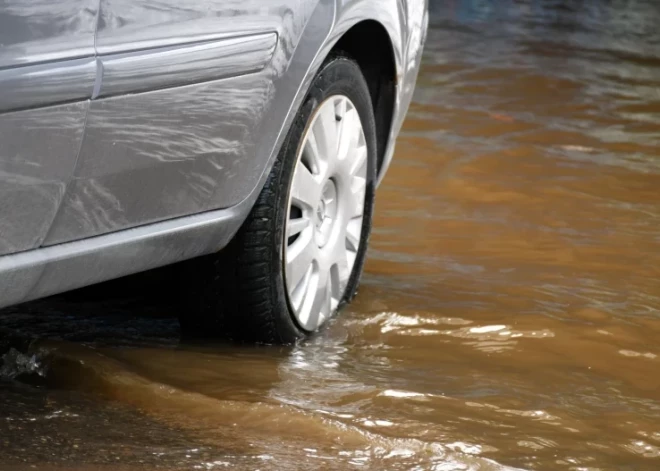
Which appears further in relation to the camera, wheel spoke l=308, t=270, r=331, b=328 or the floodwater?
wheel spoke l=308, t=270, r=331, b=328

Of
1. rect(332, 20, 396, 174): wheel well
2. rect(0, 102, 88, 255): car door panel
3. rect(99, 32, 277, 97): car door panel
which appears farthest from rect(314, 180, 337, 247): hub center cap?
rect(0, 102, 88, 255): car door panel

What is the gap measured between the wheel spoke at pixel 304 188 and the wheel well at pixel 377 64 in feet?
1.26

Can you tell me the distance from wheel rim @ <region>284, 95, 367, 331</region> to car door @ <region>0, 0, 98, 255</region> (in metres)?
0.86

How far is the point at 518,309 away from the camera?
335 cm

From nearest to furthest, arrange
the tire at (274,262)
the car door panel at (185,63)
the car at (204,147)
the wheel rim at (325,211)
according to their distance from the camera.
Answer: the car at (204,147) < the car door panel at (185,63) < the tire at (274,262) < the wheel rim at (325,211)

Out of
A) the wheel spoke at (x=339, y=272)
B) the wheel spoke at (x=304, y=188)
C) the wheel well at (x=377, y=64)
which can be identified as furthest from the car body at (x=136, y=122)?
the wheel spoke at (x=339, y=272)

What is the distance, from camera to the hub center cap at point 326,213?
10.1 ft

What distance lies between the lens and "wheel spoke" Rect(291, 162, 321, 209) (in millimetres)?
2840

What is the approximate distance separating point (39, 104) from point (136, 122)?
0.27 metres

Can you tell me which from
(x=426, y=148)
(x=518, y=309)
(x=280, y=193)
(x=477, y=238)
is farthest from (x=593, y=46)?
(x=280, y=193)

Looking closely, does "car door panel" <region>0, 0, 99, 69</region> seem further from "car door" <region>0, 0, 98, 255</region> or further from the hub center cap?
the hub center cap

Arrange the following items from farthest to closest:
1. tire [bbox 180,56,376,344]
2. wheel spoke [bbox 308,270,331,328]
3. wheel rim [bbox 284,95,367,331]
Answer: wheel spoke [bbox 308,270,331,328]
wheel rim [bbox 284,95,367,331]
tire [bbox 180,56,376,344]

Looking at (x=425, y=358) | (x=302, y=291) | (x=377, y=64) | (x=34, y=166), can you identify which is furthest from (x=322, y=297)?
(x=34, y=166)

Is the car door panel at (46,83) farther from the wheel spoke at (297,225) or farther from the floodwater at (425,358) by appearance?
the wheel spoke at (297,225)
